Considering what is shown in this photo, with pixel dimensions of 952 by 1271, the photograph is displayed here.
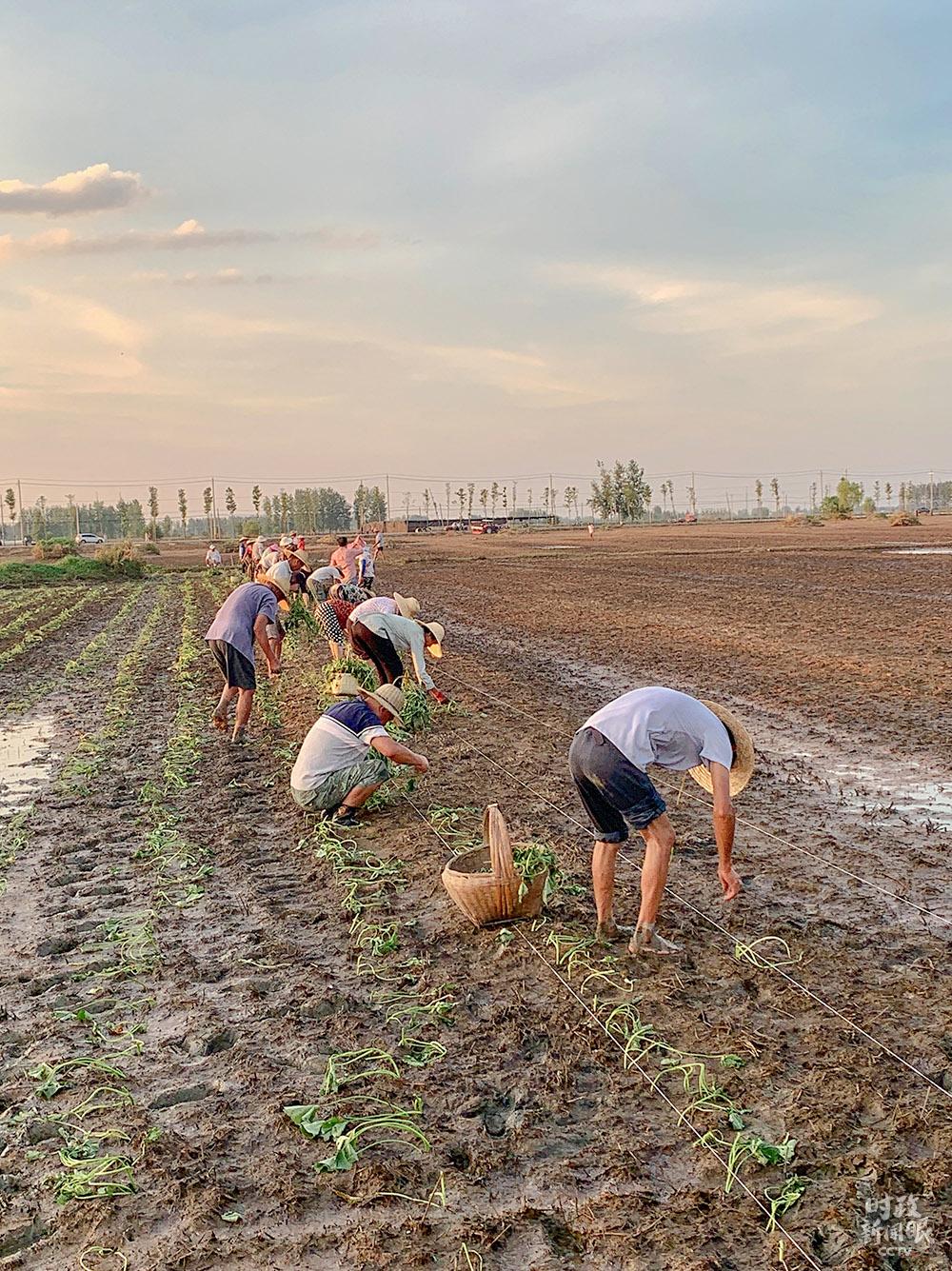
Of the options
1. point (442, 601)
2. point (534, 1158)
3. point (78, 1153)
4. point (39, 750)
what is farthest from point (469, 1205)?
point (442, 601)

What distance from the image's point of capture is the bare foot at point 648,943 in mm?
5109

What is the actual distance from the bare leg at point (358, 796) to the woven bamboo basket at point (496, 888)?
1.97 metres

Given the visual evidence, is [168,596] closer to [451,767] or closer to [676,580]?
[676,580]

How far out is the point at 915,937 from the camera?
210 inches

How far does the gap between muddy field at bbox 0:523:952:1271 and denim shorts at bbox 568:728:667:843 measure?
0.67 metres

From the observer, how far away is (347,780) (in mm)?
7434

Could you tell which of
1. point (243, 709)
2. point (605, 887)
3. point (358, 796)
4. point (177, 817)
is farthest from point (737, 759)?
point (243, 709)

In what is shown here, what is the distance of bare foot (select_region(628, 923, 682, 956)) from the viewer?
511cm

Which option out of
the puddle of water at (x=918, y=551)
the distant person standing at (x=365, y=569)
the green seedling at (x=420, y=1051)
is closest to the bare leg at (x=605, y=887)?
the green seedling at (x=420, y=1051)

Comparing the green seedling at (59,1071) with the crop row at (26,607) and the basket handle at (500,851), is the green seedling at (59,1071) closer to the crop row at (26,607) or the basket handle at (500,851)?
the basket handle at (500,851)

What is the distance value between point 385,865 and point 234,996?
1.80 meters

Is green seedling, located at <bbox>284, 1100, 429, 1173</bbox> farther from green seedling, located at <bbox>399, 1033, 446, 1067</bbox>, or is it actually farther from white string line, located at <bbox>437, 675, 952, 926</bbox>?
white string line, located at <bbox>437, 675, 952, 926</bbox>

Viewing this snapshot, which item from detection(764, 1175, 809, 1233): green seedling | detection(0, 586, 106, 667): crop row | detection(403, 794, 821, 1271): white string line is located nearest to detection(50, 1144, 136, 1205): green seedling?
detection(403, 794, 821, 1271): white string line

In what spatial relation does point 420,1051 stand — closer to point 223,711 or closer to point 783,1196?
point 783,1196
